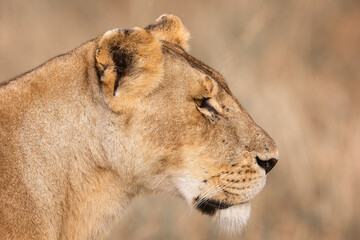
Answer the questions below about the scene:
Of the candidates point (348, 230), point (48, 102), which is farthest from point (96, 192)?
point (348, 230)

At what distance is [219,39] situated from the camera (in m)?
10.2

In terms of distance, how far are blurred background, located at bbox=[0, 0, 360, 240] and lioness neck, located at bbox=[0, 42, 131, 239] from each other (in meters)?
0.36

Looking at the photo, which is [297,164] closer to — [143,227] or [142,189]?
[143,227]

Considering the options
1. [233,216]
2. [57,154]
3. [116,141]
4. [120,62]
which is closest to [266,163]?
[233,216]

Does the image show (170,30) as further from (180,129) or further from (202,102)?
(180,129)

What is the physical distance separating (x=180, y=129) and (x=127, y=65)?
0.45 meters

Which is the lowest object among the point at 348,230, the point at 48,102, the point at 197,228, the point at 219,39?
the point at 348,230

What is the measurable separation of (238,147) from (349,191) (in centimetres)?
317

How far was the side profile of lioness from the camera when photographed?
3645 millimetres

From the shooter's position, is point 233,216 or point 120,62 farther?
point 233,216

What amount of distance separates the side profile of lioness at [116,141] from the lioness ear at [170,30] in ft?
1.40

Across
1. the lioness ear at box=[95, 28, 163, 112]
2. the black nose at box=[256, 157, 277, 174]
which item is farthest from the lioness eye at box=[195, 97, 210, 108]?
the black nose at box=[256, 157, 277, 174]

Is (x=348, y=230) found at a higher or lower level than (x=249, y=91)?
lower

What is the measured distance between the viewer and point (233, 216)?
13.5 feet
